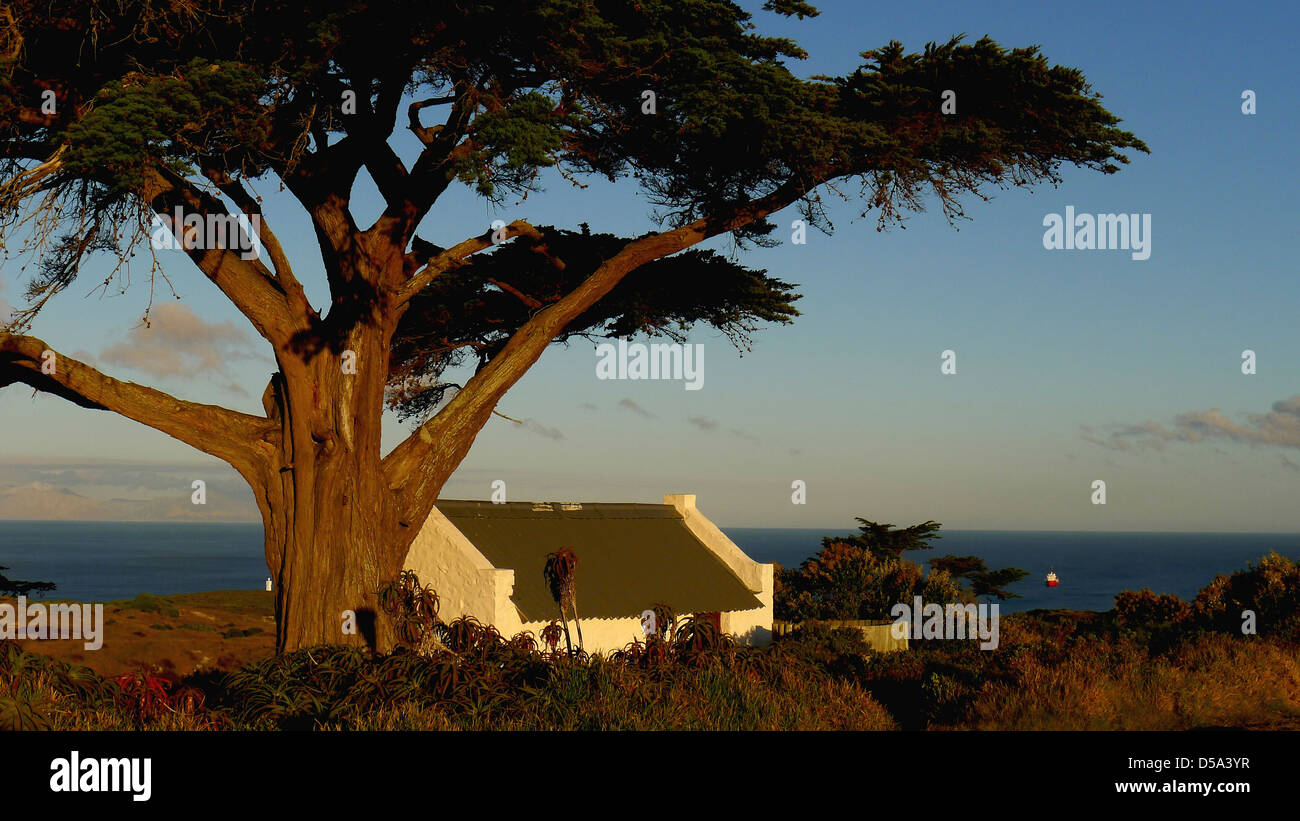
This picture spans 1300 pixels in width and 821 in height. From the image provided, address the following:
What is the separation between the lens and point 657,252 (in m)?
18.8

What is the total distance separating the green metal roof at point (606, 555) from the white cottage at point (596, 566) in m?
0.03

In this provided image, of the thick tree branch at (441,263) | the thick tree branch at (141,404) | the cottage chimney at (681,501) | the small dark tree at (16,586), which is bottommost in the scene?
the small dark tree at (16,586)

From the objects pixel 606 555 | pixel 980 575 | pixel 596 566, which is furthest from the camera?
pixel 980 575

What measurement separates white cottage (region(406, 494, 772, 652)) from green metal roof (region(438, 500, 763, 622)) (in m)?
0.03

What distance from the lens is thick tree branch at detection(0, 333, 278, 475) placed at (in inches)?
600

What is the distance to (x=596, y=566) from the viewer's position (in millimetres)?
25719

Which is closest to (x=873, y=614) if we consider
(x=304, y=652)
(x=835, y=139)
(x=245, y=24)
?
(x=835, y=139)

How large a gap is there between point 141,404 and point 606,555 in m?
12.7

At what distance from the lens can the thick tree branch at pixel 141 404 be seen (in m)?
15.2

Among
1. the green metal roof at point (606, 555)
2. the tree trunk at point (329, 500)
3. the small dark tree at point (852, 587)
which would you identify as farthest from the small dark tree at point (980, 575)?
the tree trunk at point (329, 500)

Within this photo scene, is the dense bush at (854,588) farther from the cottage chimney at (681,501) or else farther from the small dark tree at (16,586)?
the small dark tree at (16,586)

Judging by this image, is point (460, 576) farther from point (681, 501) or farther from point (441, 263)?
point (681, 501)

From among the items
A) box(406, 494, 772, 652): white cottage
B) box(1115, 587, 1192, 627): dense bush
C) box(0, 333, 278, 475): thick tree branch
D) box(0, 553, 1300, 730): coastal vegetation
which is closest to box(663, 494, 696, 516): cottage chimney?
box(406, 494, 772, 652): white cottage

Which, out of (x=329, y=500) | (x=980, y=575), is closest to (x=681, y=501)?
(x=329, y=500)
